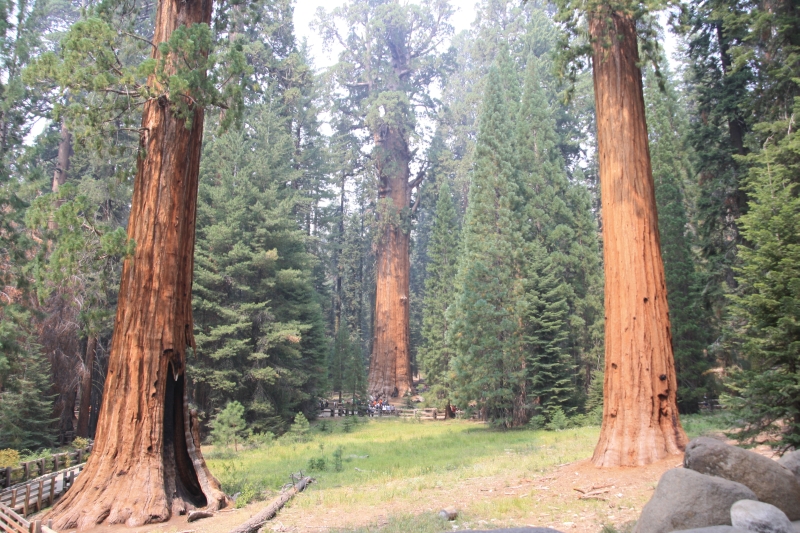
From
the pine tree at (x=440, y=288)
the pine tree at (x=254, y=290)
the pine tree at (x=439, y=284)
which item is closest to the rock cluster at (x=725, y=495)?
the pine tree at (x=254, y=290)

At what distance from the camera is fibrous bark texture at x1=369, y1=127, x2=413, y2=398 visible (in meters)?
37.4

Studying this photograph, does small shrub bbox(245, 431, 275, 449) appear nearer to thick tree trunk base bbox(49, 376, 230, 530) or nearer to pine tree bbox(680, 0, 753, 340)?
thick tree trunk base bbox(49, 376, 230, 530)

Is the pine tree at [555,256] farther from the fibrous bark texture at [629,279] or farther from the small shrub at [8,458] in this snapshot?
the small shrub at [8,458]

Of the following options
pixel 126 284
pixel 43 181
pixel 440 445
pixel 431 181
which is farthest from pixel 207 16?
pixel 431 181

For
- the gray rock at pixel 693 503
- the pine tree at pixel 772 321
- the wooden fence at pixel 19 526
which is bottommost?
the wooden fence at pixel 19 526

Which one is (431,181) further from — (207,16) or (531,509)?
(531,509)

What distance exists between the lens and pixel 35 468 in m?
13.1

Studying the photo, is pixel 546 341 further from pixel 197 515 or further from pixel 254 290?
pixel 197 515

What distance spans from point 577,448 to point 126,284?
10.8 metres

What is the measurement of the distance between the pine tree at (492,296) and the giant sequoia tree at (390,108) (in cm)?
1075

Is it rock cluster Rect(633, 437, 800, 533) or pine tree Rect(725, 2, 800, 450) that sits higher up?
pine tree Rect(725, 2, 800, 450)

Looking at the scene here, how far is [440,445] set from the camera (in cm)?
1823

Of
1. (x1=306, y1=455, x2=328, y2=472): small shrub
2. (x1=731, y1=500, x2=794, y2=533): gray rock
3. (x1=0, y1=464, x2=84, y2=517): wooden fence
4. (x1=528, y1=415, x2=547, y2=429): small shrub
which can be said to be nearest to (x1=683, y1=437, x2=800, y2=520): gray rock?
(x1=731, y1=500, x2=794, y2=533): gray rock

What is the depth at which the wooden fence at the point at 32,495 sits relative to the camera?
969 centimetres
